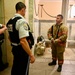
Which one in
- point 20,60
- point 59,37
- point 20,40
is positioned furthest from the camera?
point 59,37

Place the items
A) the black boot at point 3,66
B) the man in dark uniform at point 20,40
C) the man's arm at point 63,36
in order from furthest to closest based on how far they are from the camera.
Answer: the black boot at point 3,66
the man's arm at point 63,36
the man in dark uniform at point 20,40

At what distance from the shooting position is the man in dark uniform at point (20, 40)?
5.01 ft

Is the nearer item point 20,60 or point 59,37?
point 20,60

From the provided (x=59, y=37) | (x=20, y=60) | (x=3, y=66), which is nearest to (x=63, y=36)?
(x=59, y=37)

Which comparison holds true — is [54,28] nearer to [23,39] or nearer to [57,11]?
[23,39]

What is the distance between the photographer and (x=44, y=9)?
17.7ft

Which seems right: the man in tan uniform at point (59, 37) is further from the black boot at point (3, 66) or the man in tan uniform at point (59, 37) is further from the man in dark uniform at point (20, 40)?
the black boot at point (3, 66)

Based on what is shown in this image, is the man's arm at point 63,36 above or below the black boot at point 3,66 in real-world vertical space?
above

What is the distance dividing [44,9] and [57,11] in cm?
65

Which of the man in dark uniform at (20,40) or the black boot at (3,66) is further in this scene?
the black boot at (3,66)

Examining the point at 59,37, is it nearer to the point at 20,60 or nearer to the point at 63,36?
the point at 63,36

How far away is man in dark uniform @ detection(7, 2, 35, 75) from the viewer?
1528 mm

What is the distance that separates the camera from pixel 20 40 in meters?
1.54

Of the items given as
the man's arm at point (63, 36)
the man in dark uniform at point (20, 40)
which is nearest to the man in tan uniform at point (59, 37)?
the man's arm at point (63, 36)
